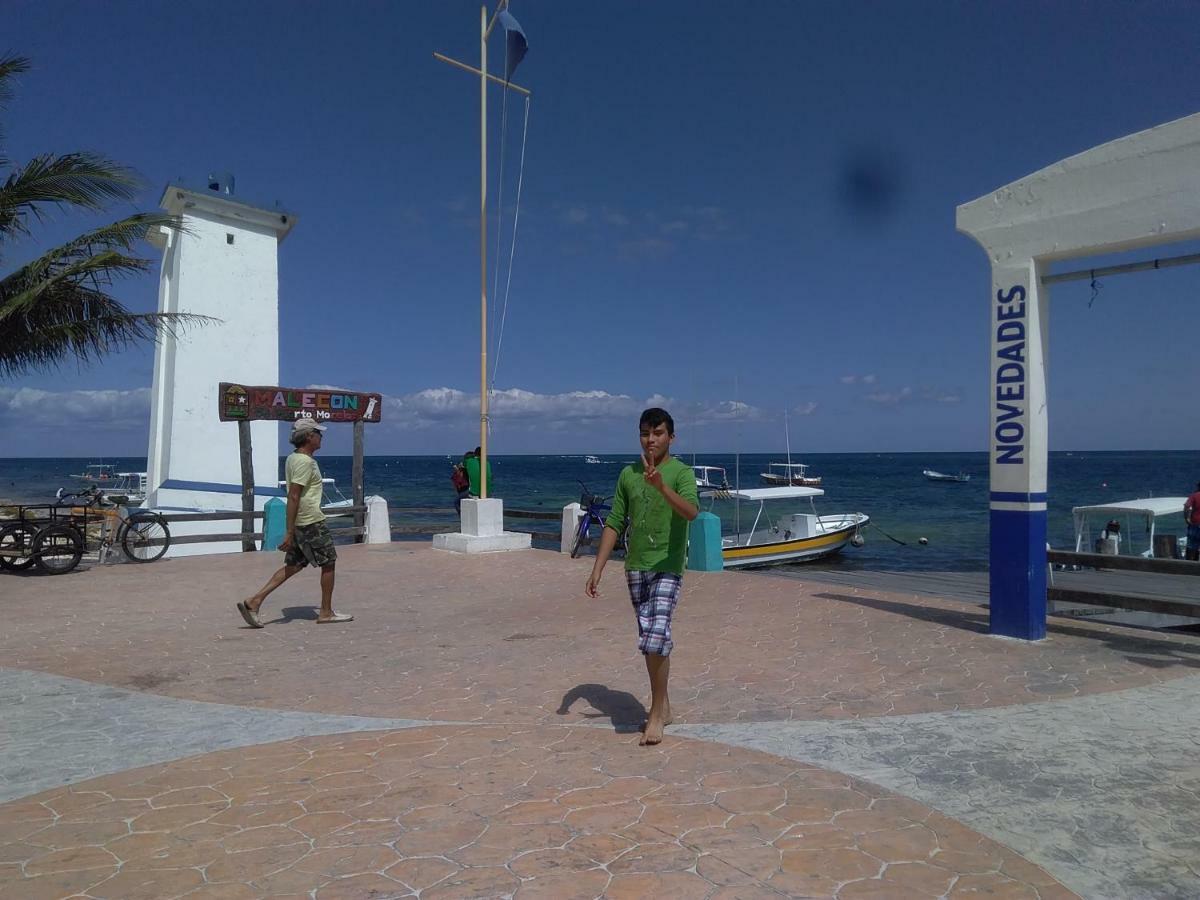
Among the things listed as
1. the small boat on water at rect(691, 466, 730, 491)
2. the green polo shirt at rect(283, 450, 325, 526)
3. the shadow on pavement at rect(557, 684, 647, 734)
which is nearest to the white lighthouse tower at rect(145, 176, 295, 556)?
the small boat on water at rect(691, 466, 730, 491)

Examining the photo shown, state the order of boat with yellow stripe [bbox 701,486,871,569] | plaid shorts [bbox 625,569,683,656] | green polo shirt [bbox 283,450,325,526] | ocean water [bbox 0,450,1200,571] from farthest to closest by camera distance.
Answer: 1. ocean water [bbox 0,450,1200,571]
2. boat with yellow stripe [bbox 701,486,871,569]
3. green polo shirt [bbox 283,450,325,526]
4. plaid shorts [bbox 625,569,683,656]

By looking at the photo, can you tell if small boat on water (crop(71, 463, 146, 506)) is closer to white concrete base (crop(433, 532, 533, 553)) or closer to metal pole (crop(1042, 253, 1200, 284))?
white concrete base (crop(433, 532, 533, 553))

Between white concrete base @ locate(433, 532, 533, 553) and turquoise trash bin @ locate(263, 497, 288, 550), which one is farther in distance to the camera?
turquoise trash bin @ locate(263, 497, 288, 550)

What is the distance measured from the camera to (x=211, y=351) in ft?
63.6

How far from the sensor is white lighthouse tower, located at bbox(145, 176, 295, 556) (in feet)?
62.5

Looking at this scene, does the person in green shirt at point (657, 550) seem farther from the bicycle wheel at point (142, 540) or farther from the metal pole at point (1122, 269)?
the bicycle wheel at point (142, 540)

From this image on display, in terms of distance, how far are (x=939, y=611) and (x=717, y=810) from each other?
583 centimetres

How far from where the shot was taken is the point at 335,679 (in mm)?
6367

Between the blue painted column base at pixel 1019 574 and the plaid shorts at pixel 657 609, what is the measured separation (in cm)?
416

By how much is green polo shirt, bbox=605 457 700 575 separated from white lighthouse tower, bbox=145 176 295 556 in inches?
646

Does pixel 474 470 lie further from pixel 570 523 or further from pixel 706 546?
pixel 706 546

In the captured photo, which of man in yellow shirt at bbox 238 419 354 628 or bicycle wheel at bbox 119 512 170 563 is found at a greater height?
man in yellow shirt at bbox 238 419 354 628

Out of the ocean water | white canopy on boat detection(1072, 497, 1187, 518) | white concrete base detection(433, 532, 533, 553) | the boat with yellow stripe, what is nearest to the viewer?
white concrete base detection(433, 532, 533, 553)

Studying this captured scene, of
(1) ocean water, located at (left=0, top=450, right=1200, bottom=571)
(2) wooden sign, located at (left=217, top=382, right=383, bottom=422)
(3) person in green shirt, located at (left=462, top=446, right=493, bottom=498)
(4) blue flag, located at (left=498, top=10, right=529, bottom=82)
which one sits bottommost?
(1) ocean water, located at (left=0, top=450, right=1200, bottom=571)
